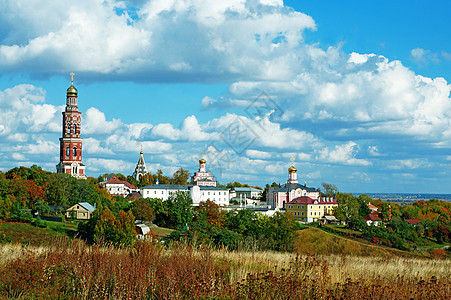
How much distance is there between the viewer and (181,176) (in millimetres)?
124188

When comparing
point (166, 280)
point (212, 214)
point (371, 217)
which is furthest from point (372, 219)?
point (166, 280)

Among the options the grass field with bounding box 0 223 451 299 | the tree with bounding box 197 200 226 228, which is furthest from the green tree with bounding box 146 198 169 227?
the grass field with bounding box 0 223 451 299

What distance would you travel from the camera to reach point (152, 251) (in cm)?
962

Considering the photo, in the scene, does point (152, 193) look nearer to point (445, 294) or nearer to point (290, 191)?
point (290, 191)

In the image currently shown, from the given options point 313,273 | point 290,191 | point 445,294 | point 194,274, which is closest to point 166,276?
point 194,274

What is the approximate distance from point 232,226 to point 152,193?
3490cm

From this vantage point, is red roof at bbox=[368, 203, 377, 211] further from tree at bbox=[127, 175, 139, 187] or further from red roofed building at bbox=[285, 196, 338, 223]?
tree at bbox=[127, 175, 139, 187]

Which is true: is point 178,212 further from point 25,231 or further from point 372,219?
point 372,219

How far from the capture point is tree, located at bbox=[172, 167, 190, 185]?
123m

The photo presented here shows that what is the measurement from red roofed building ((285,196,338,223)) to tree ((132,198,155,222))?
25888 millimetres

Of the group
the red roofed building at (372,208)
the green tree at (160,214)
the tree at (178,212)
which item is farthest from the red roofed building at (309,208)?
the green tree at (160,214)

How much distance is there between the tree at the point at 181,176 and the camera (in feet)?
403

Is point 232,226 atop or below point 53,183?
below

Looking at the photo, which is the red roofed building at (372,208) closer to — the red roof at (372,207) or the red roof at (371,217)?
the red roof at (372,207)
